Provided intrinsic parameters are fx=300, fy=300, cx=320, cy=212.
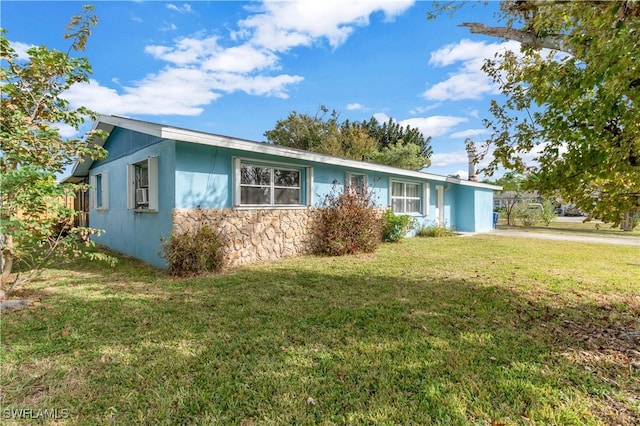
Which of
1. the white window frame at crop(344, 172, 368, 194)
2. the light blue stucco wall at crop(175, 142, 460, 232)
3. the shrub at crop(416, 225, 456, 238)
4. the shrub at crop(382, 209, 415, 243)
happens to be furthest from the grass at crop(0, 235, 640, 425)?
the shrub at crop(416, 225, 456, 238)

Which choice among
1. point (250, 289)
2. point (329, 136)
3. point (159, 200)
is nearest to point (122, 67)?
point (159, 200)

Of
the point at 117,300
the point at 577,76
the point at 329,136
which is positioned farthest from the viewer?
the point at 329,136

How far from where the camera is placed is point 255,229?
7.83m

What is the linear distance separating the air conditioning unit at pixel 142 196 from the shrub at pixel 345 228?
4685mm

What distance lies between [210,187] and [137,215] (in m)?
2.65

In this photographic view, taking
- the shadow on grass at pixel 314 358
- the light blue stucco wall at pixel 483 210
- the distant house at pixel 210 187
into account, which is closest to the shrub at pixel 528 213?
the light blue stucco wall at pixel 483 210

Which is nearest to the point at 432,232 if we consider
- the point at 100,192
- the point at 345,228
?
the point at 345,228

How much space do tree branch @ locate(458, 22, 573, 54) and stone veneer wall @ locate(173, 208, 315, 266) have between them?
5876 mm

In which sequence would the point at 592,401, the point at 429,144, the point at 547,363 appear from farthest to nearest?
1. the point at 429,144
2. the point at 547,363
3. the point at 592,401

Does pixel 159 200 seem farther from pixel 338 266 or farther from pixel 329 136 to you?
pixel 329 136

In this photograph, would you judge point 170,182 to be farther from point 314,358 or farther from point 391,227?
point 391,227

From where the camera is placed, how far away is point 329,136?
91.1ft

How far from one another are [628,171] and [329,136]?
25.5 m

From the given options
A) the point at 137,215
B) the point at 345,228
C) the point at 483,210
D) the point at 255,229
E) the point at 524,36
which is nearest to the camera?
the point at 524,36
